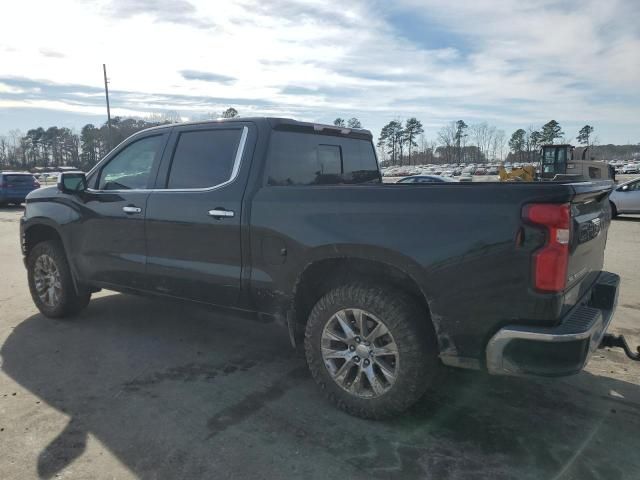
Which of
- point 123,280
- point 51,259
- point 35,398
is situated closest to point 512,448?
point 35,398

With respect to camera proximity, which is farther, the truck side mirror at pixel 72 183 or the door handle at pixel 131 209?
the truck side mirror at pixel 72 183

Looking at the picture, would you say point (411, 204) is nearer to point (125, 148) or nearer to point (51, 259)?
point (125, 148)

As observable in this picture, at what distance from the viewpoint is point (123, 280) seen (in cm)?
473

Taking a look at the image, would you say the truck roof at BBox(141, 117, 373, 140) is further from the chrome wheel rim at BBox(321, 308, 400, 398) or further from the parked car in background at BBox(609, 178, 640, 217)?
the parked car in background at BBox(609, 178, 640, 217)

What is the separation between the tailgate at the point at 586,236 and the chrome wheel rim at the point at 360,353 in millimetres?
1070

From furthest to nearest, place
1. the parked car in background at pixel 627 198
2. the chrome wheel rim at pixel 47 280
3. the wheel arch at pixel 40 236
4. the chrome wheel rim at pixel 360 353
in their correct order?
the parked car in background at pixel 627 198 < the chrome wheel rim at pixel 47 280 < the wheel arch at pixel 40 236 < the chrome wheel rim at pixel 360 353

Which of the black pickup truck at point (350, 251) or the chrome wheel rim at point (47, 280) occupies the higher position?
the black pickup truck at point (350, 251)

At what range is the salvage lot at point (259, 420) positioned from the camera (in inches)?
112

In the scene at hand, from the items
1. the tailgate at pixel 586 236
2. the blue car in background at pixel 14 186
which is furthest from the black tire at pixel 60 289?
the blue car in background at pixel 14 186

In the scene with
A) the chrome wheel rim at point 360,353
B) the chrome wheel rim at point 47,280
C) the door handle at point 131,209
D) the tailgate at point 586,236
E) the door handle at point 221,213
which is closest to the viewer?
the tailgate at point 586,236

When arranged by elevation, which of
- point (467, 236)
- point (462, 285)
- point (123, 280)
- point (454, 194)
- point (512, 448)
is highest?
point (454, 194)

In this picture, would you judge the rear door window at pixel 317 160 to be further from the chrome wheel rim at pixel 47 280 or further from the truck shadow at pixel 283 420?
the chrome wheel rim at pixel 47 280

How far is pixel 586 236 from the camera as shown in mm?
3035

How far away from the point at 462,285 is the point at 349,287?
2.49ft
